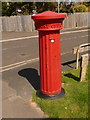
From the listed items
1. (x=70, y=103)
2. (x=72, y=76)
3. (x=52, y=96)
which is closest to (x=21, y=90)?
(x=52, y=96)

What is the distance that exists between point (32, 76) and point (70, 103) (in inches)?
88.6

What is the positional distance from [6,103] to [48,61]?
1492mm

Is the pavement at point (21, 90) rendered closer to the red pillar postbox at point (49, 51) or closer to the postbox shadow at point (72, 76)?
the red pillar postbox at point (49, 51)

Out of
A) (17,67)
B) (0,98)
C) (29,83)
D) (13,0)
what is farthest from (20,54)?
(13,0)

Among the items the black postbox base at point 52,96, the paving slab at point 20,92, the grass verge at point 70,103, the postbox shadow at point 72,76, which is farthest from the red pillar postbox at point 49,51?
the postbox shadow at point 72,76

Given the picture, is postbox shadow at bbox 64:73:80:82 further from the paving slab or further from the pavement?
the paving slab

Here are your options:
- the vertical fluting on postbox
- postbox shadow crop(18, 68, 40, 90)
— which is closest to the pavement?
postbox shadow crop(18, 68, 40, 90)

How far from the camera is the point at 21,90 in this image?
548 centimetres

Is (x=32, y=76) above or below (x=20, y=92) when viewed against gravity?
above

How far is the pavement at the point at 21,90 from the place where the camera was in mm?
4359

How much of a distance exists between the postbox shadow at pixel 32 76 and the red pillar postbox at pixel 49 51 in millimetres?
783

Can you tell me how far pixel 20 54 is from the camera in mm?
10023

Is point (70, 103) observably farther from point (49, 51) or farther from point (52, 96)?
A: point (49, 51)

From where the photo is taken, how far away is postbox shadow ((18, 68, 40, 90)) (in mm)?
5863
